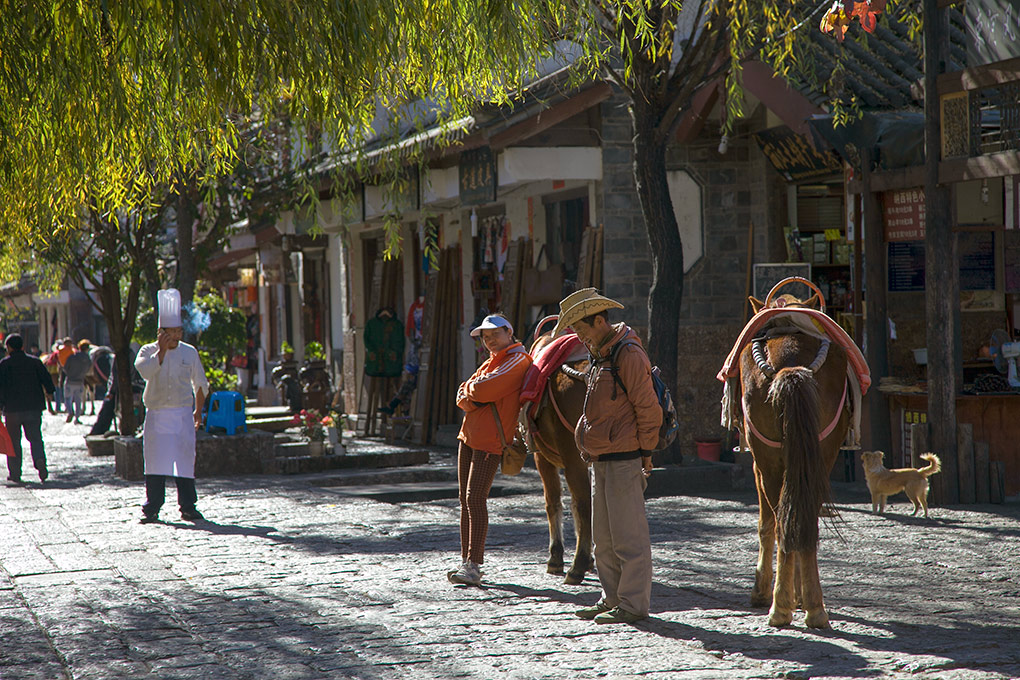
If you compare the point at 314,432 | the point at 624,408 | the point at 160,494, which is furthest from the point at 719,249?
the point at 624,408

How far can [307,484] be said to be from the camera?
1373 cm

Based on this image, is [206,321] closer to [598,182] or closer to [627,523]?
[598,182]

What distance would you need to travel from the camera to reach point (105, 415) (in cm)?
1894

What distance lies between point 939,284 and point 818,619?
212 inches

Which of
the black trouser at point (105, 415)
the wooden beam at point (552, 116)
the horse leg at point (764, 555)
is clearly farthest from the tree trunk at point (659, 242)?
the black trouser at point (105, 415)

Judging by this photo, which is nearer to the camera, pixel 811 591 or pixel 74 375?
pixel 811 591

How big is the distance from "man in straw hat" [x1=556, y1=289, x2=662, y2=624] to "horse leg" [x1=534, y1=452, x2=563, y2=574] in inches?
51.4

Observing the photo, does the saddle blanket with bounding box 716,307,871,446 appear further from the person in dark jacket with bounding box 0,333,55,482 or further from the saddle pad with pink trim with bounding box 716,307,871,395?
the person in dark jacket with bounding box 0,333,55,482

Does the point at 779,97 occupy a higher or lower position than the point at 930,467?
higher

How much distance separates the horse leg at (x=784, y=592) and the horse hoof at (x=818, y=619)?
0.36 feet

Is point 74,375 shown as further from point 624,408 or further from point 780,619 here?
point 780,619

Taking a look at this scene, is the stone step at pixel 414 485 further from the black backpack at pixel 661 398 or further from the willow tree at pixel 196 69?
the black backpack at pixel 661 398

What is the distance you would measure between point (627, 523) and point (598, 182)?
8151 mm

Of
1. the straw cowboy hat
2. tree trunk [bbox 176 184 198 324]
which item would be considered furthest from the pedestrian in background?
the straw cowboy hat
